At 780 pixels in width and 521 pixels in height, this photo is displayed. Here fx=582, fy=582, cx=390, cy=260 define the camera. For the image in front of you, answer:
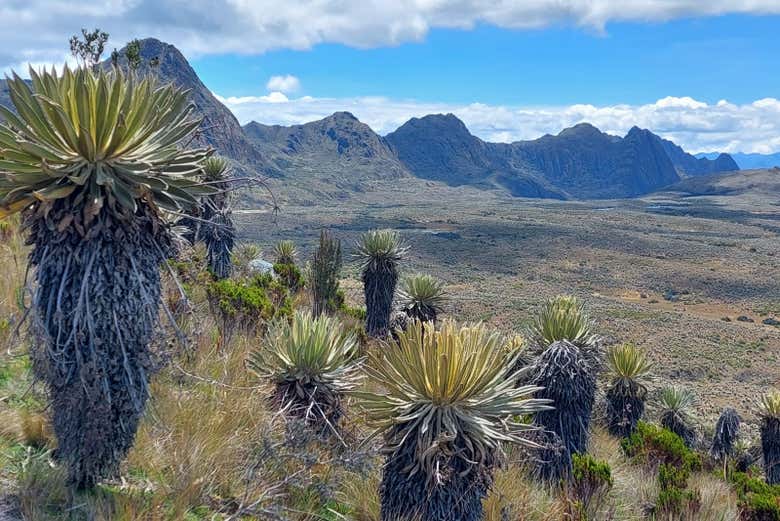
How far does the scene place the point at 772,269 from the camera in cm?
5753

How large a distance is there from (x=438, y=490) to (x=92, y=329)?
2.38 metres

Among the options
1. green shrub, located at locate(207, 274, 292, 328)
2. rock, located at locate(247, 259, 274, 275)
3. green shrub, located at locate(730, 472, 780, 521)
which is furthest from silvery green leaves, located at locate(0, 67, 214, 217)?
rock, located at locate(247, 259, 274, 275)

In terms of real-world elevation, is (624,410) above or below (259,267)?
below

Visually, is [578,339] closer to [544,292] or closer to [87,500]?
[87,500]

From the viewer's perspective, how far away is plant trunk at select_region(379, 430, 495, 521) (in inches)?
152

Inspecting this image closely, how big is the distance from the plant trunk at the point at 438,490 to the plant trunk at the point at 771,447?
370 inches

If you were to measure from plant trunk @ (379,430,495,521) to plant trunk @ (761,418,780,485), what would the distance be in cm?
939

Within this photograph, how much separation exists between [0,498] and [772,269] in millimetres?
67513

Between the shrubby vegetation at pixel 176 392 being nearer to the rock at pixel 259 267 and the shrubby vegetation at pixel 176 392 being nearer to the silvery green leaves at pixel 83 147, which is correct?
the silvery green leaves at pixel 83 147

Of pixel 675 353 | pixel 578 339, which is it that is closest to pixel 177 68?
pixel 675 353

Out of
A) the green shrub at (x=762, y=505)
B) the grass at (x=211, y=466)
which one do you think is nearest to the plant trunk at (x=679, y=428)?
the green shrub at (x=762, y=505)

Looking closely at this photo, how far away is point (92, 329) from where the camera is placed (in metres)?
2.96

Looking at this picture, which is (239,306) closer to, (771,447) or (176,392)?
(176,392)

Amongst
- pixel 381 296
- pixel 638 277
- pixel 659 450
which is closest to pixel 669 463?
pixel 659 450
